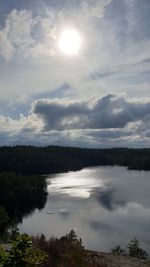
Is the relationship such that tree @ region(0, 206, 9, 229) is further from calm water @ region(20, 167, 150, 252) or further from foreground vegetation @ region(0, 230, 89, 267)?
foreground vegetation @ region(0, 230, 89, 267)


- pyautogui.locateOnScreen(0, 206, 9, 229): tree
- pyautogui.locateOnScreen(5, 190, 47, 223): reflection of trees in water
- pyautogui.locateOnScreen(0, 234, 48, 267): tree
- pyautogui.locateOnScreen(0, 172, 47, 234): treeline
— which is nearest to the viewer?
pyautogui.locateOnScreen(0, 234, 48, 267): tree

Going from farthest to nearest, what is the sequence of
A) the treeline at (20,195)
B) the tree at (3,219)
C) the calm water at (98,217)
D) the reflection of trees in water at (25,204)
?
the treeline at (20,195) < the reflection of trees in water at (25,204) < the tree at (3,219) < the calm water at (98,217)

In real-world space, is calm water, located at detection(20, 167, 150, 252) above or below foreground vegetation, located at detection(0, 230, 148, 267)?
below

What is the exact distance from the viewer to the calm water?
86.8 m

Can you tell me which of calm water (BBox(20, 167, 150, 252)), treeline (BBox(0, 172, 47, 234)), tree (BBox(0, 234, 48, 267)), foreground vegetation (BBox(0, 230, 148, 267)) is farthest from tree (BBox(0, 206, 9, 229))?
tree (BBox(0, 234, 48, 267))

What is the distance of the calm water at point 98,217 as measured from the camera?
86.8 meters

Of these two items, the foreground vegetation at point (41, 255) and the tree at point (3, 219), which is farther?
the tree at point (3, 219)

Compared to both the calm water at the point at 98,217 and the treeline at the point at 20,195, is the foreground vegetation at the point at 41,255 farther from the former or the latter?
the treeline at the point at 20,195

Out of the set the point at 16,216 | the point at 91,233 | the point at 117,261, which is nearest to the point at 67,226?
the point at 91,233

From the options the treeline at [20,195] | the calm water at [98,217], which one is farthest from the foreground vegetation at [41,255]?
the treeline at [20,195]

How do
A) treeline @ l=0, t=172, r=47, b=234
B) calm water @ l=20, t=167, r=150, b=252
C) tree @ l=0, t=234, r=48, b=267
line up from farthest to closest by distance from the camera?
treeline @ l=0, t=172, r=47, b=234, calm water @ l=20, t=167, r=150, b=252, tree @ l=0, t=234, r=48, b=267

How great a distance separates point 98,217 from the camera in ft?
377

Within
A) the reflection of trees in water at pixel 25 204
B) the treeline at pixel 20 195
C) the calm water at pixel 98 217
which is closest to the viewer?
the calm water at pixel 98 217

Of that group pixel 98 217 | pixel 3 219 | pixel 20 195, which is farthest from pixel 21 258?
pixel 20 195
